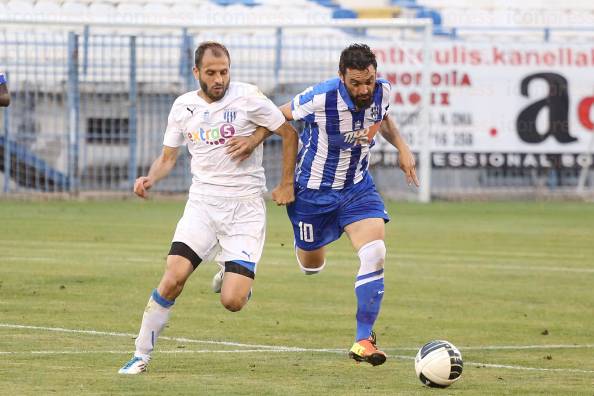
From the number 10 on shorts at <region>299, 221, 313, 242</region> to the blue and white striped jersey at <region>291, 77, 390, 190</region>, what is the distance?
30 cm

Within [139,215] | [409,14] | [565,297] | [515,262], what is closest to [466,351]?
[565,297]

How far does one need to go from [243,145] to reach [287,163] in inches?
22.9

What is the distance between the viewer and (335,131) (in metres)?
10.4

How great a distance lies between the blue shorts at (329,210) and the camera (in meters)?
10.4

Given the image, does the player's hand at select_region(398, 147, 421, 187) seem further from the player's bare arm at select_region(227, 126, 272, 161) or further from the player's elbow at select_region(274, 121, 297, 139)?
the player's bare arm at select_region(227, 126, 272, 161)

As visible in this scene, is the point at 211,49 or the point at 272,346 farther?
the point at 272,346

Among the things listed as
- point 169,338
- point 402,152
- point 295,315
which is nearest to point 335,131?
point 402,152

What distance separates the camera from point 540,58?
28.8m

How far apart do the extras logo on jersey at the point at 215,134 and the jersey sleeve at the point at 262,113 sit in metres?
0.16

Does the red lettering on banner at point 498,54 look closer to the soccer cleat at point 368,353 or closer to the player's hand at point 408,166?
the player's hand at point 408,166

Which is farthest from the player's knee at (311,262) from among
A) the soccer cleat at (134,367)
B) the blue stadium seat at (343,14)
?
the blue stadium seat at (343,14)

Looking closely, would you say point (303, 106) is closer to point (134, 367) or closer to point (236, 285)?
point (236, 285)

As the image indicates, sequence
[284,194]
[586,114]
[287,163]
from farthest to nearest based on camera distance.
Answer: [586,114], [284,194], [287,163]

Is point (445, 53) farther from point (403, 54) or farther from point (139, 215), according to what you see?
point (139, 215)
